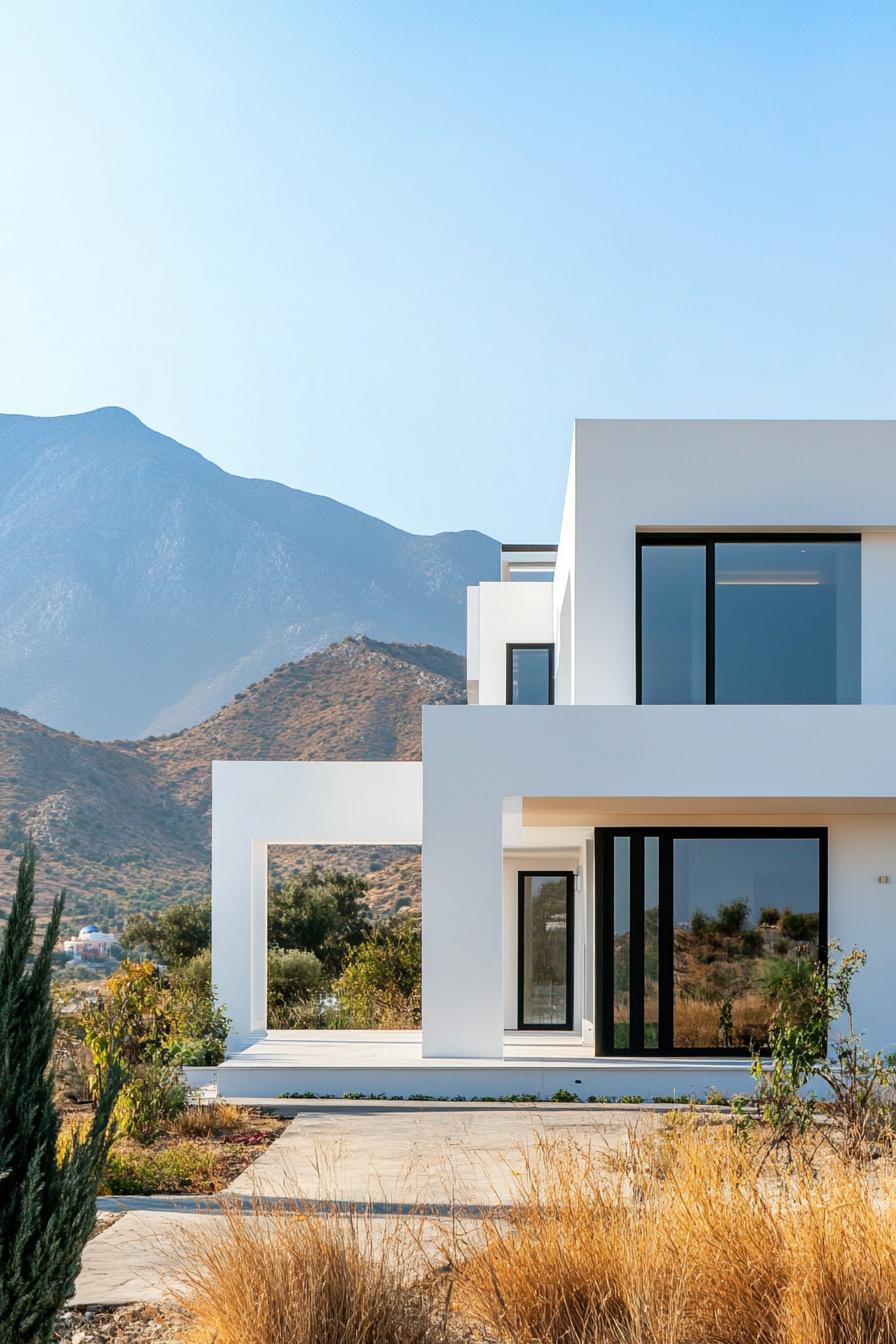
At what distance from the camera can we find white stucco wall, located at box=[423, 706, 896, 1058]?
536 inches

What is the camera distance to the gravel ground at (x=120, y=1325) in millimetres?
5664

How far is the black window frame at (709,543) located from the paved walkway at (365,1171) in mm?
5157

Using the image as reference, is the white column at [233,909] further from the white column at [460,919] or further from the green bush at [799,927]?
the green bush at [799,927]

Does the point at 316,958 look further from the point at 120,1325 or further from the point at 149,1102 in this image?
the point at 120,1325

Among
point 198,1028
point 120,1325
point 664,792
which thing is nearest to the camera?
point 120,1325

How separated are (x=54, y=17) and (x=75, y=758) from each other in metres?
37.6

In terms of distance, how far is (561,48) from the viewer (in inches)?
837

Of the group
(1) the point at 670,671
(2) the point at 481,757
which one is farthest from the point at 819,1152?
(1) the point at 670,671

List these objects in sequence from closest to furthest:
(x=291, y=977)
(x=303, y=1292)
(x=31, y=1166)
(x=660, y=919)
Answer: (x=31, y=1166) < (x=303, y=1292) < (x=660, y=919) < (x=291, y=977)

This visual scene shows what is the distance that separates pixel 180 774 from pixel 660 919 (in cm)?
4747

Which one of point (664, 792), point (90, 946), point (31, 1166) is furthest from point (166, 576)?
point (31, 1166)

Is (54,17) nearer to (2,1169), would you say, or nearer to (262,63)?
(262,63)

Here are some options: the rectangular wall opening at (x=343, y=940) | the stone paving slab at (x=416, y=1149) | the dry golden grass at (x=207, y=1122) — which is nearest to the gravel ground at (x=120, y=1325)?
the stone paving slab at (x=416, y=1149)

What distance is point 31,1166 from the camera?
4613 mm
